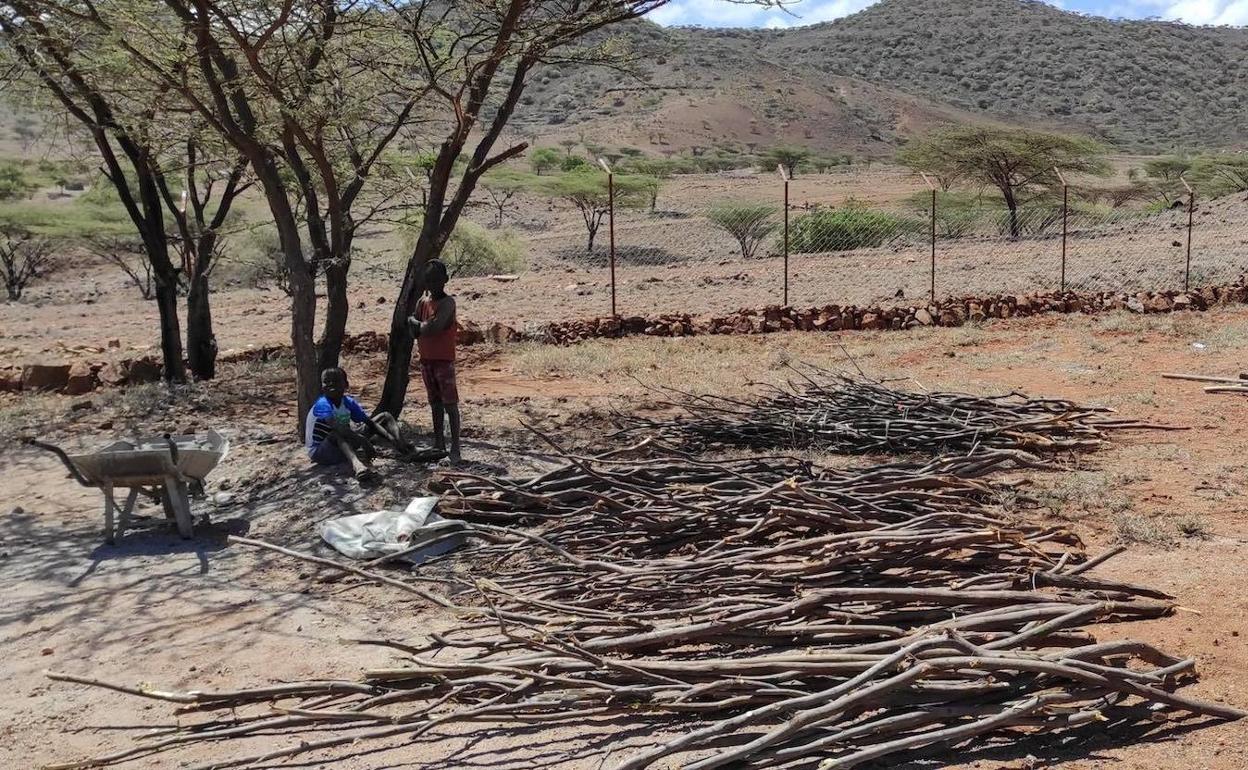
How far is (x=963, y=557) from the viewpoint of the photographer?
5168 mm

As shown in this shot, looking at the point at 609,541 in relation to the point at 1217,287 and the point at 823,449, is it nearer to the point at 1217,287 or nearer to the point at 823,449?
the point at 823,449

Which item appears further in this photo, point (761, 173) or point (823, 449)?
point (761, 173)

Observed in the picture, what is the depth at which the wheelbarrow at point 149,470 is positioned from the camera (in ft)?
21.5

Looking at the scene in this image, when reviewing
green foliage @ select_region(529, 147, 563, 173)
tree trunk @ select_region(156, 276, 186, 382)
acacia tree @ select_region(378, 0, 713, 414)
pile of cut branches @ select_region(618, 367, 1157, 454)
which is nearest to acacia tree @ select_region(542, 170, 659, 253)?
green foliage @ select_region(529, 147, 563, 173)

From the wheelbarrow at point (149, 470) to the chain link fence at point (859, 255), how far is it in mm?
7441

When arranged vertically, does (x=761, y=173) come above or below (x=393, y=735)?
above

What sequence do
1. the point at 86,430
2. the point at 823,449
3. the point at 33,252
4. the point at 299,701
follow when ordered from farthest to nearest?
the point at 33,252 < the point at 86,430 < the point at 823,449 < the point at 299,701

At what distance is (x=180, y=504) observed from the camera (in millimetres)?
6762

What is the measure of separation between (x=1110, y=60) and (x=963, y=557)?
72971 millimetres

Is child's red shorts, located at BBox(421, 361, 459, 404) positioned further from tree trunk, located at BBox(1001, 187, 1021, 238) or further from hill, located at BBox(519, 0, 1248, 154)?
hill, located at BBox(519, 0, 1248, 154)

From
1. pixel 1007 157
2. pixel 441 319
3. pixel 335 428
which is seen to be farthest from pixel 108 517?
pixel 1007 157

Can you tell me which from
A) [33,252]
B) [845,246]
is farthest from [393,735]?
[33,252]

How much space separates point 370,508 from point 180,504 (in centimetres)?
113

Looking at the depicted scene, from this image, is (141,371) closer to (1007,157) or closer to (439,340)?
(439,340)
